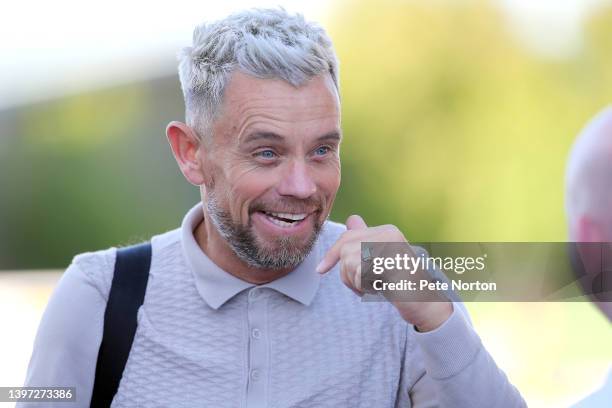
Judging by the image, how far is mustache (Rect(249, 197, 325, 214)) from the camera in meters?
1.67

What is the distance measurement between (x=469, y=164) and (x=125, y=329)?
196 inches

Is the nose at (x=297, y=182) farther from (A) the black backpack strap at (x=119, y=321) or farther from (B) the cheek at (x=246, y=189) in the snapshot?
(A) the black backpack strap at (x=119, y=321)

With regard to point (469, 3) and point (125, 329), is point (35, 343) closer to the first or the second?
point (125, 329)

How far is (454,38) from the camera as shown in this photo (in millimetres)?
6887

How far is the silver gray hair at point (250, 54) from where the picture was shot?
169 cm

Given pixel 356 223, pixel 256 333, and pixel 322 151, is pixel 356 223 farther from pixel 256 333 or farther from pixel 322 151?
pixel 256 333

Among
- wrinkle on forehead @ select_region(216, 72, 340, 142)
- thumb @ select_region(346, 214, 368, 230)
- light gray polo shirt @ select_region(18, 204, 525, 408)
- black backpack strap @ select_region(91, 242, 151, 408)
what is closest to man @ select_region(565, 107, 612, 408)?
light gray polo shirt @ select_region(18, 204, 525, 408)

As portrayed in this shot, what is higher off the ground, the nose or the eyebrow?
the eyebrow

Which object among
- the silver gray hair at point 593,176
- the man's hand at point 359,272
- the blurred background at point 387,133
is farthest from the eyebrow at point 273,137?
the blurred background at point 387,133

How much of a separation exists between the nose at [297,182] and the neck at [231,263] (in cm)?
23

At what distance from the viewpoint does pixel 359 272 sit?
1480 millimetres

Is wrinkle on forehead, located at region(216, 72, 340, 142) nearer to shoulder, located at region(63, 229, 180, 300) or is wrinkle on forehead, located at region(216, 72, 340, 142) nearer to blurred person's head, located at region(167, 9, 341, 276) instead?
blurred person's head, located at region(167, 9, 341, 276)

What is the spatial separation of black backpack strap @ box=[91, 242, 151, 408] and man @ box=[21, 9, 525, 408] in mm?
17

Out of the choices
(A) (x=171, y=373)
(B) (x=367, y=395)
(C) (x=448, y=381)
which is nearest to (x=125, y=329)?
(A) (x=171, y=373)
